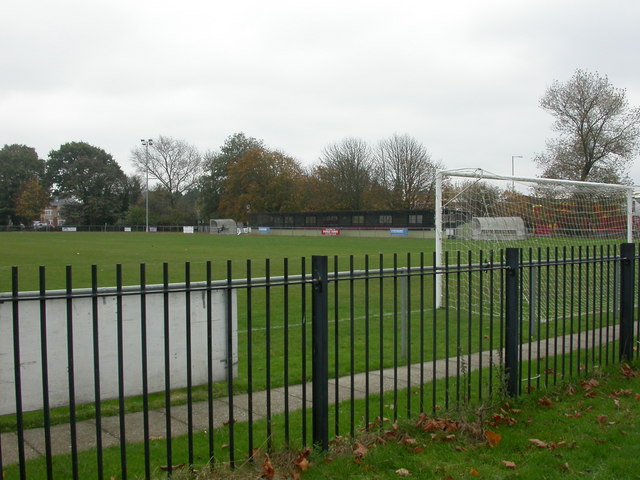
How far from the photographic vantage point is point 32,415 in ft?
17.1

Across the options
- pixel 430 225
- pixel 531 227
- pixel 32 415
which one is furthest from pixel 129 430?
pixel 430 225

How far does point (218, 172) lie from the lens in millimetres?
84438

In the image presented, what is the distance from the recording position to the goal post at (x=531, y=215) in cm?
1212

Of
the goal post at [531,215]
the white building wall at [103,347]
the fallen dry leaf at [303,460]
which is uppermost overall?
the goal post at [531,215]

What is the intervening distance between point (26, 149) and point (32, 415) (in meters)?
100

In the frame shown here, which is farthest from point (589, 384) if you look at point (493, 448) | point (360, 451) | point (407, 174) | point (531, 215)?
point (407, 174)

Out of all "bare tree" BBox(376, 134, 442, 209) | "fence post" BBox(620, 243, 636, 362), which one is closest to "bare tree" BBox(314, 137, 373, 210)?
"bare tree" BBox(376, 134, 442, 209)

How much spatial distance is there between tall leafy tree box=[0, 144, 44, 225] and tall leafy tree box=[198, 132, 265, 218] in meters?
27.8

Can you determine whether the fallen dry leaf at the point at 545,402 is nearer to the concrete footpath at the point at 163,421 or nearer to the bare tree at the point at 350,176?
the concrete footpath at the point at 163,421

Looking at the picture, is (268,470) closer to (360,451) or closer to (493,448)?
(360,451)

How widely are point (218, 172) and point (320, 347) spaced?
82.2 m

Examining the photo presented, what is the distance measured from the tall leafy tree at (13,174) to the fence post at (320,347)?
94754mm

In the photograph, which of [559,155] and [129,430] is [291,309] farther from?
[559,155]

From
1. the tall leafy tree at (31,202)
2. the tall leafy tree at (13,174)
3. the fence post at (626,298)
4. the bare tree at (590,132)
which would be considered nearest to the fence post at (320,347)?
the fence post at (626,298)
